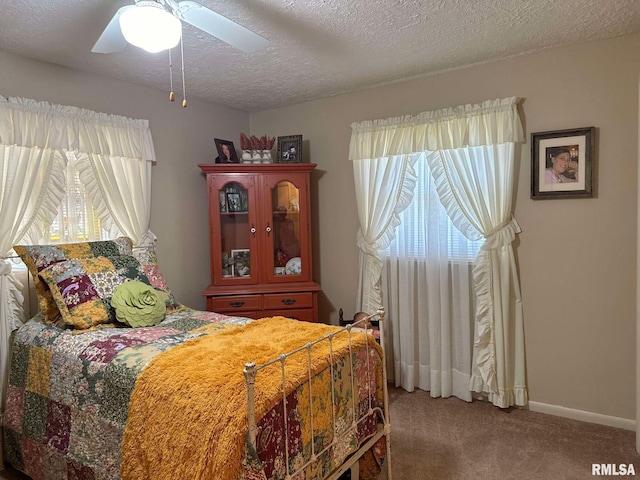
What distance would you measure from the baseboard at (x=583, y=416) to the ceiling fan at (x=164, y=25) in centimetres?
282

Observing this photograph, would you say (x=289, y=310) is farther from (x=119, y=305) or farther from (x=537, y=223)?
(x=537, y=223)

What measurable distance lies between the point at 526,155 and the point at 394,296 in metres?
1.40

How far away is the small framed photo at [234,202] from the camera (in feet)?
11.6

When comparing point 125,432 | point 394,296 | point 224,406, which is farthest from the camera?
point 394,296

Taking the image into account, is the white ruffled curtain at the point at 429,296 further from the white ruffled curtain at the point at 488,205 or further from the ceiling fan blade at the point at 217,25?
the ceiling fan blade at the point at 217,25

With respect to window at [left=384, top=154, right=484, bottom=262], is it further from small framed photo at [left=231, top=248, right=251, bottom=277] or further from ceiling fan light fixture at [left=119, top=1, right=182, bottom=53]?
ceiling fan light fixture at [left=119, top=1, right=182, bottom=53]

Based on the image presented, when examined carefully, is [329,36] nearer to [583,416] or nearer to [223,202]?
[223,202]

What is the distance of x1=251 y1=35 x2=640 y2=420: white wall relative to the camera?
2.60 metres

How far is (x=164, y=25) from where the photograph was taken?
158 cm

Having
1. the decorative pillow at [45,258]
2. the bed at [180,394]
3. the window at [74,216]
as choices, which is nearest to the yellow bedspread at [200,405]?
the bed at [180,394]

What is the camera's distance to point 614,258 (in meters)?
Result: 2.65

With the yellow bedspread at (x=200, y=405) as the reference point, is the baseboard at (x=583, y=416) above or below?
below

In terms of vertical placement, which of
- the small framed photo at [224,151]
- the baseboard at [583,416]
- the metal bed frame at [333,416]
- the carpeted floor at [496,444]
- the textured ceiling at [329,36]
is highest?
the textured ceiling at [329,36]

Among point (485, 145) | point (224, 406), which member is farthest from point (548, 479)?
point (485, 145)
